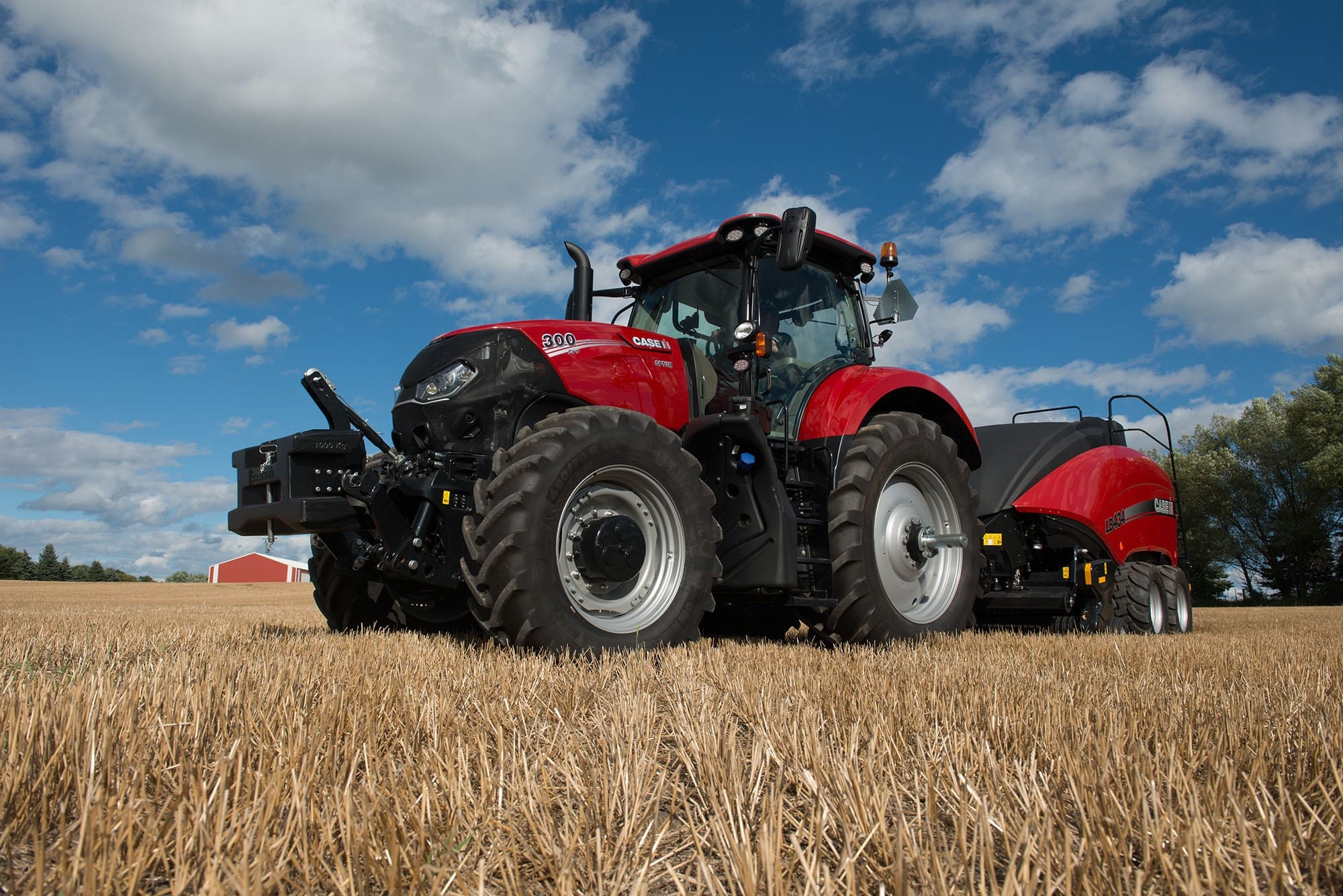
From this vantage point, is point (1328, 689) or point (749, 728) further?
point (1328, 689)

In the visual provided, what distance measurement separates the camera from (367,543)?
4.07 m

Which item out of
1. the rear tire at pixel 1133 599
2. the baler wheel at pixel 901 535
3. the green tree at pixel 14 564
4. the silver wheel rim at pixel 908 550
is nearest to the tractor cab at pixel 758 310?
the baler wheel at pixel 901 535

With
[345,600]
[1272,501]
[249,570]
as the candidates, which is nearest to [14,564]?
[249,570]

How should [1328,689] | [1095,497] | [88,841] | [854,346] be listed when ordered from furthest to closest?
1. [1095,497]
2. [854,346]
3. [1328,689]
4. [88,841]

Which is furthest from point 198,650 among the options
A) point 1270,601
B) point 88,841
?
point 1270,601

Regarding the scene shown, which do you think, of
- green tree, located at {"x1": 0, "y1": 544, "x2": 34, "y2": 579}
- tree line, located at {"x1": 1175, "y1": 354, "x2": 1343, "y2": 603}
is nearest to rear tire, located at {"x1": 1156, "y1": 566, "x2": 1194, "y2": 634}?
tree line, located at {"x1": 1175, "y1": 354, "x2": 1343, "y2": 603}

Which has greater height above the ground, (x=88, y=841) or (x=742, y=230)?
(x=742, y=230)

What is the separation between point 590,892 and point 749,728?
1.15m

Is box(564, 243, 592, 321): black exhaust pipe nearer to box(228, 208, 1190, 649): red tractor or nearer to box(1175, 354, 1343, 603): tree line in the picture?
box(228, 208, 1190, 649): red tractor

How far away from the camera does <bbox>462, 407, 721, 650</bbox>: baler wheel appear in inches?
141

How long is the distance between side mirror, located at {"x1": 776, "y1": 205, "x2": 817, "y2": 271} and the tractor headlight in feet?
5.42

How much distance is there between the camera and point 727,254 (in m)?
5.34

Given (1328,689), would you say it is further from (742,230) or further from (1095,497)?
(1095,497)

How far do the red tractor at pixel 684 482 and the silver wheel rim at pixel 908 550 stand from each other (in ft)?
0.05
